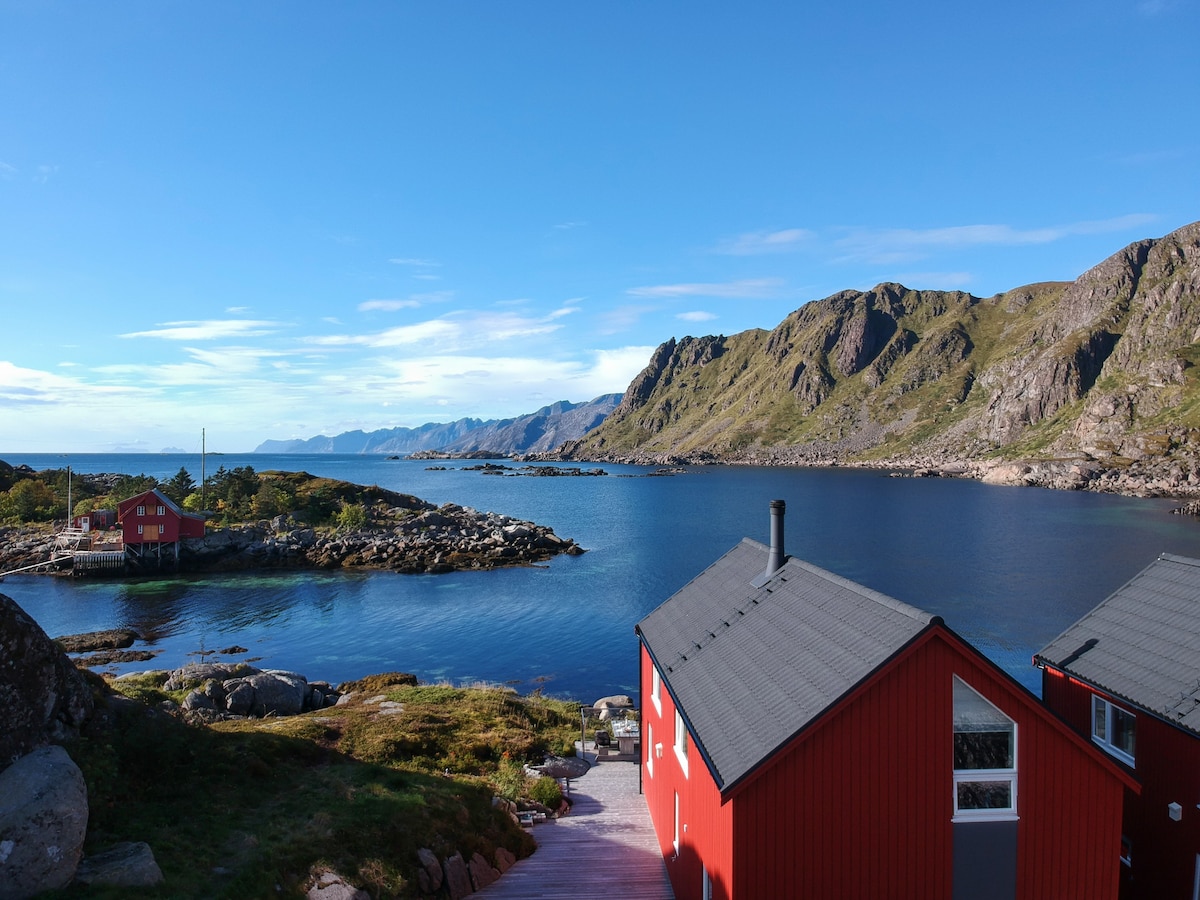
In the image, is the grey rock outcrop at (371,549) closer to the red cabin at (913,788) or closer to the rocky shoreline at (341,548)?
the rocky shoreline at (341,548)

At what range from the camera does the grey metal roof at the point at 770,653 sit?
12102 millimetres

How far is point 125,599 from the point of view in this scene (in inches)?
2373

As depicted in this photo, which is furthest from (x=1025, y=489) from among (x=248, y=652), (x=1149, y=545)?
(x=248, y=652)

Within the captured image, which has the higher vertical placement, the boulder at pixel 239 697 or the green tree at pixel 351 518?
the green tree at pixel 351 518

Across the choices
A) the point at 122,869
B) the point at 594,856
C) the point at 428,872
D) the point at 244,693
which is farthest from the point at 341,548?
the point at 122,869

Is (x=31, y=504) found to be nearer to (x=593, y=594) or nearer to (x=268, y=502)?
(x=268, y=502)

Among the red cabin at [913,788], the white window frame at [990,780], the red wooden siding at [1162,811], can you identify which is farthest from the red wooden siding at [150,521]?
the red wooden siding at [1162,811]

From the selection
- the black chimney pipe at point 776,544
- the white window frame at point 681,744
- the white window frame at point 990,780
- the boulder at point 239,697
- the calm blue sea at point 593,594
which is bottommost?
the calm blue sea at point 593,594

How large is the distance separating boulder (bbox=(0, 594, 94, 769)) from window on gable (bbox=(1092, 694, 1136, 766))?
72.5 ft

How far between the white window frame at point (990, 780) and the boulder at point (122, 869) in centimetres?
1352

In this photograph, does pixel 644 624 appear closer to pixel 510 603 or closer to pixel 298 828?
pixel 298 828

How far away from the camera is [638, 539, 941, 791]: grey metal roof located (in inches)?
476

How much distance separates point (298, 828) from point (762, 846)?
31.6ft

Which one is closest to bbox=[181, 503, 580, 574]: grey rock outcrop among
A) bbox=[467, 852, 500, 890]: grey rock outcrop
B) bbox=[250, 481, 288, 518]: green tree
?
bbox=[250, 481, 288, 518]: green tree
